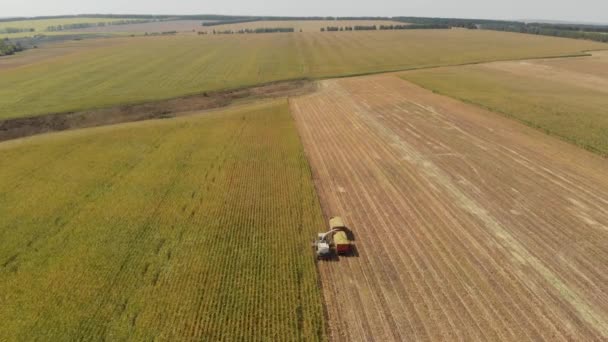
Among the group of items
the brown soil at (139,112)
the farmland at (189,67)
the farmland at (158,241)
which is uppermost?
the farmland at (189,67)

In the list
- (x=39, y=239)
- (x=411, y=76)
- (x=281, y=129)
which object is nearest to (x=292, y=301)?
(x=39, y=239)

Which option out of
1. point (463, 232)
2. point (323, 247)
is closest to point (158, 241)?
point (323, 247)

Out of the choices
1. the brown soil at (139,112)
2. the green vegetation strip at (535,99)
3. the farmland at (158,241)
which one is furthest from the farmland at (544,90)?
the farmland at (158,241)

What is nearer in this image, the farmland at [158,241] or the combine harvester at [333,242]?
the farmland at [158,241]

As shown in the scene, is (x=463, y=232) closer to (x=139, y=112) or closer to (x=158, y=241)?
(x=158, y=241)

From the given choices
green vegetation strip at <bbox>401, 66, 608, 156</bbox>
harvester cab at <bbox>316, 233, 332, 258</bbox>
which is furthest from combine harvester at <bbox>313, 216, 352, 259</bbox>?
green vegetation strip at <bbox>401, 66, 608, 156</bbox>

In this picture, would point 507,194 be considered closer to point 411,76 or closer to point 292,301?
point 292,301

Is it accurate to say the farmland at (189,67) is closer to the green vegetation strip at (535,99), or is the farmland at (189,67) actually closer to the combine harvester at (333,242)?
the green vegetation strip at (535,99)
